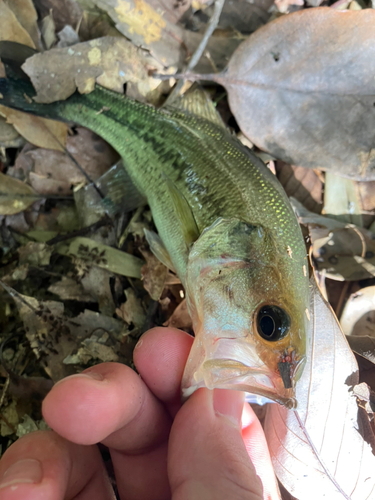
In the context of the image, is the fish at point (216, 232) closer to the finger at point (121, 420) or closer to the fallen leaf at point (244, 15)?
the finger at point (121, 420)

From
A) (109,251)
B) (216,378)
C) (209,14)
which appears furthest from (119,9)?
(216,378)

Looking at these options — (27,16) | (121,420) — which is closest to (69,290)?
(121,420)

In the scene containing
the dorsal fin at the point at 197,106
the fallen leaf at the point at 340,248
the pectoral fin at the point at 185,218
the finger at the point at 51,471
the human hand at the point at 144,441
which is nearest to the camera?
the finger at the point at 51,471

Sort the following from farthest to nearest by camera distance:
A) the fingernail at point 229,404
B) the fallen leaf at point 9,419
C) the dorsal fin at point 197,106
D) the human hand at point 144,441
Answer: the dorsal fin at point 197,106
the fallen leaf at point 9,419
the fingernail at point 229,404
the human hand at point 144,441

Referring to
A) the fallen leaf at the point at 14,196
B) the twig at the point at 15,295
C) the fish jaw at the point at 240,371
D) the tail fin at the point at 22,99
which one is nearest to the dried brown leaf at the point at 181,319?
the fish jaw at the point at 240,371

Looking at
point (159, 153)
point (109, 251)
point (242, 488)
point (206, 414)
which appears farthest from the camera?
point (109, 251)

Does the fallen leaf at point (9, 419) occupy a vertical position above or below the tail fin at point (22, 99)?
below

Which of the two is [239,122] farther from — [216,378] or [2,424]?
[2,424]
